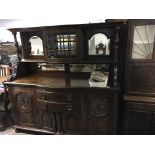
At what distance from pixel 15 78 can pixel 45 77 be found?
0.44 m

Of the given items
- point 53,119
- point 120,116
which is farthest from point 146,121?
point 53,119

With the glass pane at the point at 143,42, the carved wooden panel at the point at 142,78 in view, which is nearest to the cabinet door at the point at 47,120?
the carved wooden panel at the point at 142,78

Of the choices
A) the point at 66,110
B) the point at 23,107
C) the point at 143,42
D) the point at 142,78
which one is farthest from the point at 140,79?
the point at 23,107

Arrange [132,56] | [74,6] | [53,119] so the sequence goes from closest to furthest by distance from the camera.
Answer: [74,6] < [132,56] < [53,119]

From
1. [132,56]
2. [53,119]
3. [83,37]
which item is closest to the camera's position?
[132,56]

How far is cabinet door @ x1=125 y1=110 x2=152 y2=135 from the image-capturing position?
1.91m

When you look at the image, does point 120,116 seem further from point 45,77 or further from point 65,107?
point 45,77

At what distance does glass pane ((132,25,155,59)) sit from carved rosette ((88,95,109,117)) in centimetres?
65

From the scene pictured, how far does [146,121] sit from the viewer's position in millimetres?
1931

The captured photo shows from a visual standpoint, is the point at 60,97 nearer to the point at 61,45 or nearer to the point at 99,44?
the point at 61,45

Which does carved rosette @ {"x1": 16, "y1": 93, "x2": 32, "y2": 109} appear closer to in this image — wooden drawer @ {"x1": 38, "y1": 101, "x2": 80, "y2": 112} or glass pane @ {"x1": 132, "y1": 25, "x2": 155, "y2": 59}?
wooden drawer @ {"x1": 38, "y1": 101, "x2": 80, "y2": 112}

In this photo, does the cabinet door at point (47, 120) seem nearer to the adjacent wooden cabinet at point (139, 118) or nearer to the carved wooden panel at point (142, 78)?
the adjacent wooden cabinet at point (139, 118)

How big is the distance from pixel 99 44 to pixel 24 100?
4.32 ft

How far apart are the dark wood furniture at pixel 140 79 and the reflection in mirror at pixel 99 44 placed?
308 mm
